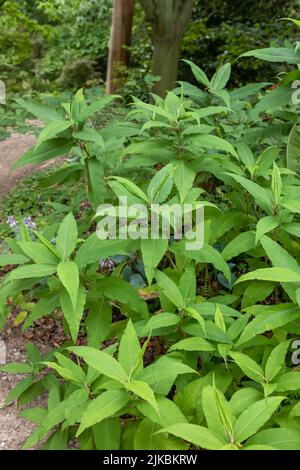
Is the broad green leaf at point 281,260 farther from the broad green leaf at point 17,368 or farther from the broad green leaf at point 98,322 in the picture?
the broad green leaf at point 17,368

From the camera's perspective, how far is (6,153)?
6.74 m

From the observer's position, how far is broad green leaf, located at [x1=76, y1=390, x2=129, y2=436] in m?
1.52

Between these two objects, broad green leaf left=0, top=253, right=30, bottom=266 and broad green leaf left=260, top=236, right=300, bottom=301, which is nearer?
broad green leaf left=260, top=236, right=300, bottom=301

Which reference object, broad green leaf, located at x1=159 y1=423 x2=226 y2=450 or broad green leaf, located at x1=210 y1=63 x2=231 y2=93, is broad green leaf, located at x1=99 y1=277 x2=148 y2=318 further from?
broad green leaf, located at x1=210 y1=63 x2=231 y2=93

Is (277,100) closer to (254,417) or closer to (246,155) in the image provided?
(246,155)

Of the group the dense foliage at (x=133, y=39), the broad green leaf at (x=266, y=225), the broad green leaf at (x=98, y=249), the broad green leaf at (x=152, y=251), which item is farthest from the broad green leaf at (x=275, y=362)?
the dense foliage at (x=133, y=39)

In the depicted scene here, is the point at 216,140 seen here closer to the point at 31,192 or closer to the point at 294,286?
the point at 294,286

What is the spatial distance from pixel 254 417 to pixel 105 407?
0.44 metres

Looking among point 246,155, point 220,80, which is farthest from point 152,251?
point 220,80

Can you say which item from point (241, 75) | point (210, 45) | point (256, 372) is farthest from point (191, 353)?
point (210, 45)

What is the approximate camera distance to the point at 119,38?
29.8ft

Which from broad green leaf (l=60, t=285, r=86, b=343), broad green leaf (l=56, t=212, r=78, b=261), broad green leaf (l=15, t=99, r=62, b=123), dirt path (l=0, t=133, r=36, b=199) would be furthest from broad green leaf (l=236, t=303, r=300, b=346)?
dirt path (l=0, t=133, r=36, b=199)

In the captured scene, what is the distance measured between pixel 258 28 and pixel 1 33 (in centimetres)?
533

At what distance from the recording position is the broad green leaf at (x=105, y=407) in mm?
1522
